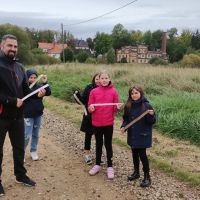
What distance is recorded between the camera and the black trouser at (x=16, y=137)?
460 cm

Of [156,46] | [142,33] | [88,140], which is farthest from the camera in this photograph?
[142,33]

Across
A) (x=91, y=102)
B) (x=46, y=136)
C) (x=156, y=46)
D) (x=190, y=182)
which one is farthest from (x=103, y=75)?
(x=156, y=46)

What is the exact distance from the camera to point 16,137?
4.80m

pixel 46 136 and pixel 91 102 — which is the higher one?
pixel 91 102

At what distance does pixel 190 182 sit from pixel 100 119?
1690 mm

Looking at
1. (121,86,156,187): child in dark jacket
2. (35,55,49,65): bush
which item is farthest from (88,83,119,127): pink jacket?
(35,55,49,65): bush

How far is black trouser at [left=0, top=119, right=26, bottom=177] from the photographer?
15.1 feet

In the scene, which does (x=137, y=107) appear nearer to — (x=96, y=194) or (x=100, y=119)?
(x=100, y=119)

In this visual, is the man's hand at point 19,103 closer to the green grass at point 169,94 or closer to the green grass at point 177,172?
the green grass at point 177,172

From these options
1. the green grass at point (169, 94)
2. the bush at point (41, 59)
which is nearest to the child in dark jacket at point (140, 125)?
the green grass at point (169, 94)

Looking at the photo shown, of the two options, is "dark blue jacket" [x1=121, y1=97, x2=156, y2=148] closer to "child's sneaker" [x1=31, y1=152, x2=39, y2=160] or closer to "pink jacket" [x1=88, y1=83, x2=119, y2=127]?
"pink jacket" [x1=88, y1=83, x2=119, y2=127]

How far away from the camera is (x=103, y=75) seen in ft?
17.3

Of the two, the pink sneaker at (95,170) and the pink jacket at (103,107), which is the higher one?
the pink jacket at (103,107)

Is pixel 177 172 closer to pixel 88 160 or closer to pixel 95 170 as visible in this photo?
pixel 95 170
